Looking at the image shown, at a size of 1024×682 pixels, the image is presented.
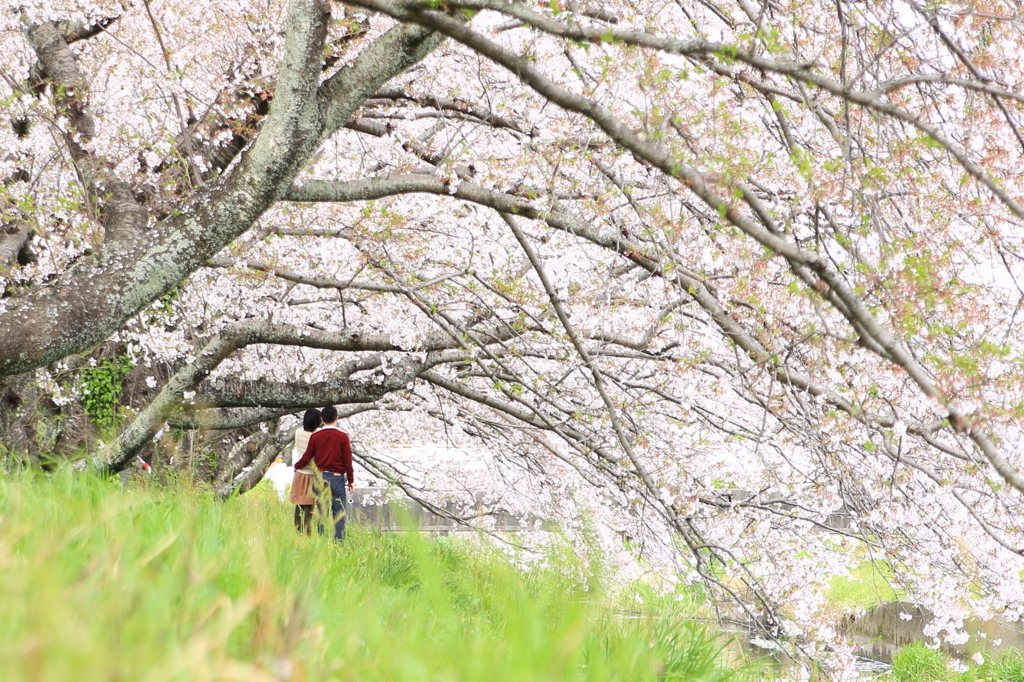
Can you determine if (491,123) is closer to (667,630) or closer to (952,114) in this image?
(952,114)

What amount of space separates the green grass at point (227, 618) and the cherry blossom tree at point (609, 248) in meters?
1.13

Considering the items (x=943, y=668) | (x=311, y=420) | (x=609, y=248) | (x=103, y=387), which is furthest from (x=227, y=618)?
(x=943, y=668)

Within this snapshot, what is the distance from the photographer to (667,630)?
2.75 meters

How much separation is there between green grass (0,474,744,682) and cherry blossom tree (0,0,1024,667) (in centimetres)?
113

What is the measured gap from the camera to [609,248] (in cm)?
357

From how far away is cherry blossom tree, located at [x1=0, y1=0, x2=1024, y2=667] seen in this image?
2.83 m

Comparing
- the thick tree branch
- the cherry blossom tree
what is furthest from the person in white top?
the thick tree branch

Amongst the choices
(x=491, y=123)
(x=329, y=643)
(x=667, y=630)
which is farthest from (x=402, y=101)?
(x=329, y=643)

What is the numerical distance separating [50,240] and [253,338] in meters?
2.88

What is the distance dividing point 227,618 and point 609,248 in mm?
2912

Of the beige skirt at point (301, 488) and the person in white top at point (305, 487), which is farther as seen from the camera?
the beige skirt at point (301, 488)

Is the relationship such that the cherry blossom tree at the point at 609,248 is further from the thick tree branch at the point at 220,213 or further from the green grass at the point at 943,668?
the green grass at the point at 943,668

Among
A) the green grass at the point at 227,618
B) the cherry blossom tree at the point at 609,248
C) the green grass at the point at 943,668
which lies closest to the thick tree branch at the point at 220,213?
the cherry blossom tree at the point at 609,248

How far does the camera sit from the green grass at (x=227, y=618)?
0.96 m
